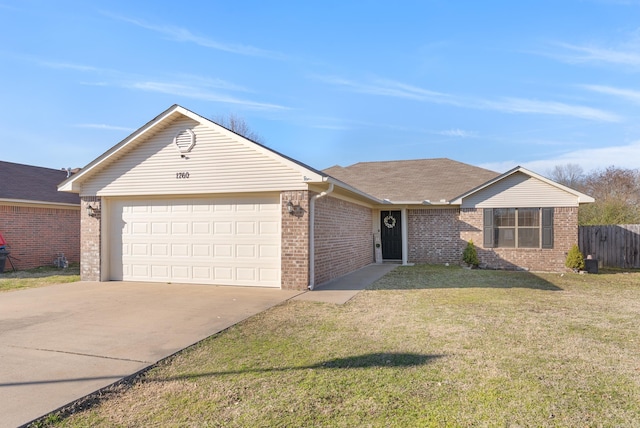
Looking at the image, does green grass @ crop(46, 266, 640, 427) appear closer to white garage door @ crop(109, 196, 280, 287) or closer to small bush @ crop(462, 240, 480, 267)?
white garage door @ crop(109, 196, 280, 287)

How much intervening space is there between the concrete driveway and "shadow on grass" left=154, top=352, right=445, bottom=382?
85cm

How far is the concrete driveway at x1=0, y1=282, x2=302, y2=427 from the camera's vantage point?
3582mm

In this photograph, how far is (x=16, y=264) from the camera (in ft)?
46.1

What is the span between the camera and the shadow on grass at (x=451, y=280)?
9930mm

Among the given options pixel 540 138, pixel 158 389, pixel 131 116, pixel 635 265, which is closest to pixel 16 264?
pixel 131 116

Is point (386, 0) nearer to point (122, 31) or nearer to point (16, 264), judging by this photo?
point (122, 31)

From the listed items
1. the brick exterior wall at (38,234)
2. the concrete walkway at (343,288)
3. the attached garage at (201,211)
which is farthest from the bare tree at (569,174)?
the brick exterior wall at (38,234)

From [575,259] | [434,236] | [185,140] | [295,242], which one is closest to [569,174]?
[575,259]

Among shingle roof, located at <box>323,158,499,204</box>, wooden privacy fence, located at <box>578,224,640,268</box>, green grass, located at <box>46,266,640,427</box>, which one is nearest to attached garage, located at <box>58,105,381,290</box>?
green grass, located at <box>46,266,640,427</box>

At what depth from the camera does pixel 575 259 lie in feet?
43.5

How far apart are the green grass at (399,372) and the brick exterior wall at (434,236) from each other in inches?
322

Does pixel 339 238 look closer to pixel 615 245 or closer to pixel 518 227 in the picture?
pixel 518 227

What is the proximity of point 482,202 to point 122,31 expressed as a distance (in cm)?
1305

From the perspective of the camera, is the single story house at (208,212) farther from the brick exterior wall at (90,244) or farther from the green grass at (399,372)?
the green grass at (399,372)
